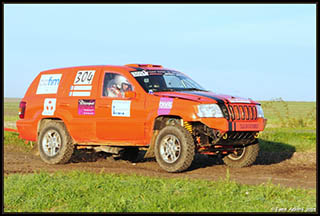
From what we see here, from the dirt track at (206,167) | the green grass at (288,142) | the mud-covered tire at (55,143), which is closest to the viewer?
the dirt track at (206,167)

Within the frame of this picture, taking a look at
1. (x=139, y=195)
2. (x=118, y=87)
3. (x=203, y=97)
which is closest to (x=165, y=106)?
(x=203, y=97)

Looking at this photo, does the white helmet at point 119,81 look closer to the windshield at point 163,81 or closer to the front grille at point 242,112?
the windshield at point 163,81

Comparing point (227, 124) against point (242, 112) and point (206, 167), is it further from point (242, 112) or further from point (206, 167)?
point (206, 167)

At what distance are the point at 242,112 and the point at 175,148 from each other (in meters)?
1.49

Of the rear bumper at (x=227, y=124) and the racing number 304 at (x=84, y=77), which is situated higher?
the racing number 304 at (x=84, y=77)

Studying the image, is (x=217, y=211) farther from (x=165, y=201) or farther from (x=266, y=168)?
(x=266, y=168)

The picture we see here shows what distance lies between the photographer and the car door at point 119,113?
36.1ft

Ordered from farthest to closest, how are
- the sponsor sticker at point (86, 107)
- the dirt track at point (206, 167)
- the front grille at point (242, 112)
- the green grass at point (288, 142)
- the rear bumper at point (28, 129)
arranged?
the green grass at point (288, 142) < the rear bumper at point (28, 129) < the sponsor sticker at point (86, 107) < the front grille at point (242, 112) < the dirt track at point (206, 167)

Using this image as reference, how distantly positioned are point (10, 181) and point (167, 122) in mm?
3296

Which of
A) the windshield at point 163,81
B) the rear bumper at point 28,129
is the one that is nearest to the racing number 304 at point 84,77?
the windshield at point 163,81

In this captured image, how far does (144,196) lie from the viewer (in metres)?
7.63

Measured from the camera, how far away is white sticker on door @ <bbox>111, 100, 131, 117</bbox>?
36.6 feet

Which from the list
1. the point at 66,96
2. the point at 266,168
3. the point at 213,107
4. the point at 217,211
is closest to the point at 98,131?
the point at 66,96

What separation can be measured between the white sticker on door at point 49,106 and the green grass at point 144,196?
3.46 m
